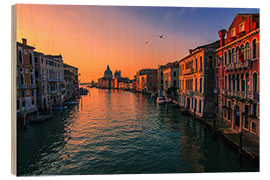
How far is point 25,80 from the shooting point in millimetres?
21438

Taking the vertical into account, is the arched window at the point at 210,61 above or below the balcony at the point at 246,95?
above

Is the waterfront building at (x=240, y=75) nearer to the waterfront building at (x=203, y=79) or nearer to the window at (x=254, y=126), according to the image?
the window at (x=254, y=126)

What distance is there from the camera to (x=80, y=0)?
908 centimetres

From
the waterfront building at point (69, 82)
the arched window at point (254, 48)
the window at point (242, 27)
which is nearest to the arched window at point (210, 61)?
the window at point (242, 27)

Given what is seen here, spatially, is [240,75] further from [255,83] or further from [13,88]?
[13,88]

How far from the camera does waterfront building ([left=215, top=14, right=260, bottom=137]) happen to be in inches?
446

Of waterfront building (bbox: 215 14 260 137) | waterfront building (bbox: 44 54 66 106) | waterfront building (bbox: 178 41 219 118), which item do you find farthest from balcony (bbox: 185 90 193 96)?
waterfront building (bbox: 44 54 66 106)

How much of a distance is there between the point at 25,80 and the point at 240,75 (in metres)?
24.4

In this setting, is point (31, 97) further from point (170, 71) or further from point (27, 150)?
point (170, 71)

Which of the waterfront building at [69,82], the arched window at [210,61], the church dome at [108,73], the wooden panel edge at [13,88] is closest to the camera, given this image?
the wooden panel edge at [13,88]

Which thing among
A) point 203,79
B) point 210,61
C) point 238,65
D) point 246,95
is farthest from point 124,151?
point 210,61

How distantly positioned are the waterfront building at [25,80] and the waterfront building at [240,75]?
22928mm

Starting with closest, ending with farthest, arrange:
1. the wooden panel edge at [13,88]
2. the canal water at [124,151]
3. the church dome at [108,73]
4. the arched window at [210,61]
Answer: the wooden panel edge at [13,88]
the canal water at [124,151]
the arched window at [210,61]
the church dome at [108,73]

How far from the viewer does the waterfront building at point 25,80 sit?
65.9 feet
